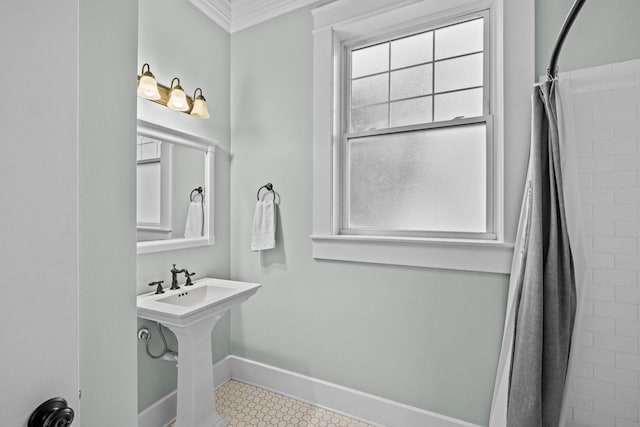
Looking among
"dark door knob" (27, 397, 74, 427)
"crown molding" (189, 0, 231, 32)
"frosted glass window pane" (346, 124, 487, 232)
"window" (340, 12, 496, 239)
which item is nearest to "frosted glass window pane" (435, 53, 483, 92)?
"window" (340, 12, 496, 239)

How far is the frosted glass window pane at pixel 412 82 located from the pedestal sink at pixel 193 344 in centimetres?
153

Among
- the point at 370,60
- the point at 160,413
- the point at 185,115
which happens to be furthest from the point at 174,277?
the point at 370,60

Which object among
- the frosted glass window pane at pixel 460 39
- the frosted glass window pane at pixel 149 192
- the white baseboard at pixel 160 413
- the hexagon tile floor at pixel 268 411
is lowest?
the hexagon tile floor at pixel 268 411

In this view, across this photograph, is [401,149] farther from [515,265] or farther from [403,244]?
[515,265]

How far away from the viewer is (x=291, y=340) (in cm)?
206

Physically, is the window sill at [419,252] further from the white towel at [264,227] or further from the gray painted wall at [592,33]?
the gray painted wall at [592,33]

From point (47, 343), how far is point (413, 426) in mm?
1827

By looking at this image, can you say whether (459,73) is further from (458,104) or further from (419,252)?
(419,252)

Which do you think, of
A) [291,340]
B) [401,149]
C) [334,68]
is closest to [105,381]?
[291,340]

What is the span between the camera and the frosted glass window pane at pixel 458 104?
166 cm

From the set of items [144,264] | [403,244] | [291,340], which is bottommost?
[291,340]

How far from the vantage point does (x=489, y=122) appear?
1.60 m

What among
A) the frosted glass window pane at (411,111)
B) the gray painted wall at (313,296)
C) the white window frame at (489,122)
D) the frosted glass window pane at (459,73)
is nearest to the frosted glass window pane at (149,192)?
the gray painted wall at (313,296)

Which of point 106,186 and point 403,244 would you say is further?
point 403,244
